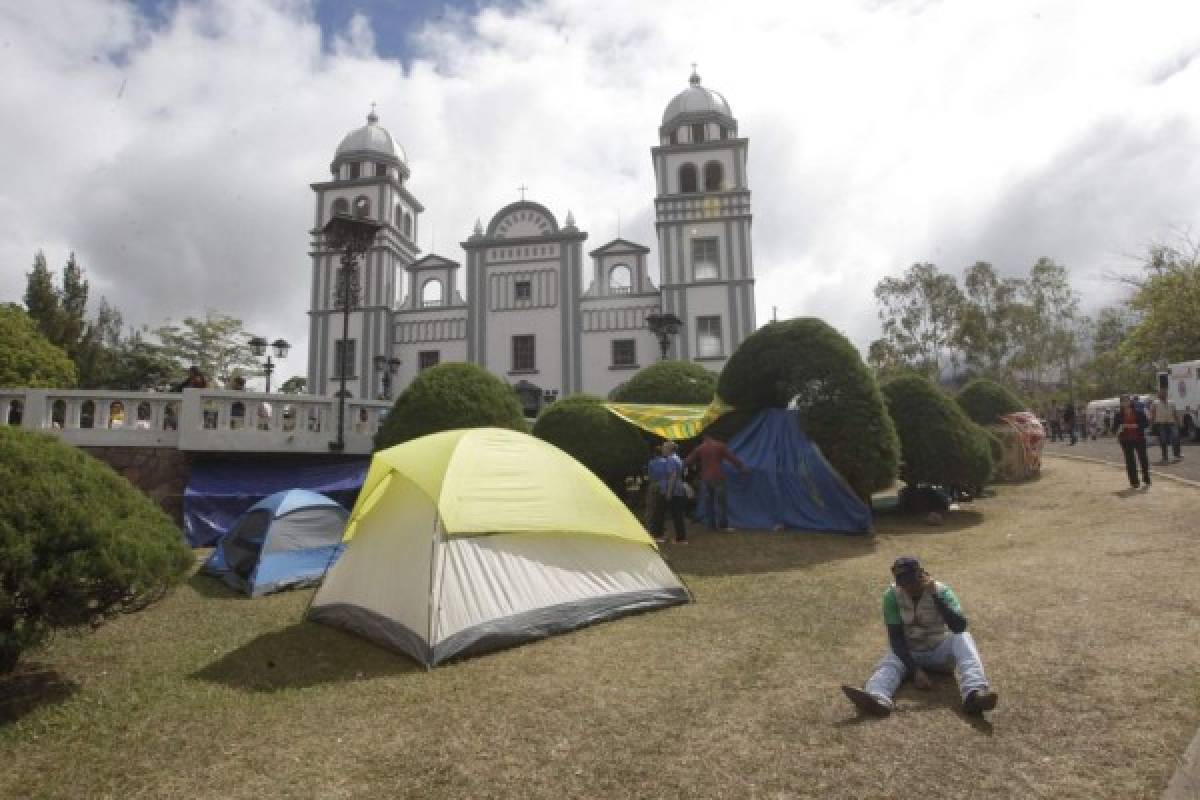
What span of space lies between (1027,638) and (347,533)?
5458mm

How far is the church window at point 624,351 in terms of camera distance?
83.8 ft

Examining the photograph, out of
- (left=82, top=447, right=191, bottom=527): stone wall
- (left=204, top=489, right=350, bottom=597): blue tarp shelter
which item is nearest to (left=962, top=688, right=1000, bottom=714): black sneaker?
(left=204, top=489, right=350, bottom=597): blue tarp shelter

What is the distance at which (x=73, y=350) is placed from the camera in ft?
93.1

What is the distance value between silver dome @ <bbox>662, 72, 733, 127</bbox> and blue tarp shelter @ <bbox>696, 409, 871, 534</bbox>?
21.0 meters

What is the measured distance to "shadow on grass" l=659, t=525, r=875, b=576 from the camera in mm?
7637

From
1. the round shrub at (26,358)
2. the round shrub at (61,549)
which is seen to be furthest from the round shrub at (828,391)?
the round shrub at (26,358)

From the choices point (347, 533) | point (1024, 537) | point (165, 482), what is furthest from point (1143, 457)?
point (165, 482)

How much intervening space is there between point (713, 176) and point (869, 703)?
1026 inches

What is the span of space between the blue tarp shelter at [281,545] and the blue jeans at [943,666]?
583 cm

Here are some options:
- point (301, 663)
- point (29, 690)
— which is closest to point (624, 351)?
point (301, 663)

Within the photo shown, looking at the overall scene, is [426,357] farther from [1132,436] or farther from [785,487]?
[1132,436]

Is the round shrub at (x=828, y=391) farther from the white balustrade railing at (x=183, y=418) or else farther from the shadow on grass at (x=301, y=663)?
the white balustrade railing at (x=183, y=418)

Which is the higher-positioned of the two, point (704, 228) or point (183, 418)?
point (704, 228)

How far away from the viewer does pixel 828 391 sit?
9.75m
